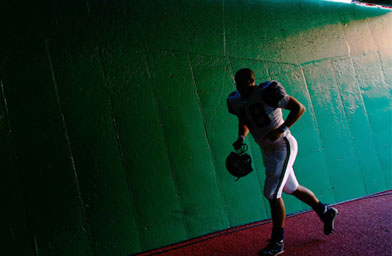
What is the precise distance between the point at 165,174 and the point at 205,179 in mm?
503

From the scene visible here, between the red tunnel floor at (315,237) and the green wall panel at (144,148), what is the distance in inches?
10.7

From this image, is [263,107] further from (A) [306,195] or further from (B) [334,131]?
(B) [334,131]

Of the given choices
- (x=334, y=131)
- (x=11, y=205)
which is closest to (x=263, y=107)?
(x=334, y=131)

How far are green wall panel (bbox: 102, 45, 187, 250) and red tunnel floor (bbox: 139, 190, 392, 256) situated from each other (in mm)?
271

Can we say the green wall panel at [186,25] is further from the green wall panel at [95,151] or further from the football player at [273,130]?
the football player at [273,130]

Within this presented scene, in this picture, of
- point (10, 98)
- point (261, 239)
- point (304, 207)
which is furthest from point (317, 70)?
point (10, 98)

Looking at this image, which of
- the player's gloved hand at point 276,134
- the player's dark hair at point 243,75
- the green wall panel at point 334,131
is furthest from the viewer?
the green wall panel at point 334,131

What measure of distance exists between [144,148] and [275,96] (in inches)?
64.6

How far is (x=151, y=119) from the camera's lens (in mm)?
3561

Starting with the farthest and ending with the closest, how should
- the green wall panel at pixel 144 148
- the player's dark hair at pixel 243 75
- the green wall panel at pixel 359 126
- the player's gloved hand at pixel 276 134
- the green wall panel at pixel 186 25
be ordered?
the green wall panel at pixel 359 126 → the green wall panel at pixel 186 25 → the green wall panel at pixel 144 148 → the player's dark hair at pixel 243 75 → the player's gloved hand at pixel 276 134

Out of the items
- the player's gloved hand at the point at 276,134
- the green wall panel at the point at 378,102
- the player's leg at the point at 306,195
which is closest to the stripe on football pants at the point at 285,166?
the player's gloved hand at the point at 276,134

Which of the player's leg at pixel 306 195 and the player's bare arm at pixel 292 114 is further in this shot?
the player's leg at pixel 306 195

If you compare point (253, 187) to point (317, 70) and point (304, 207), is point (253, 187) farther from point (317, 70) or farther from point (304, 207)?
point (317, 70)

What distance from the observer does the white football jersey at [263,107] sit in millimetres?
2607
